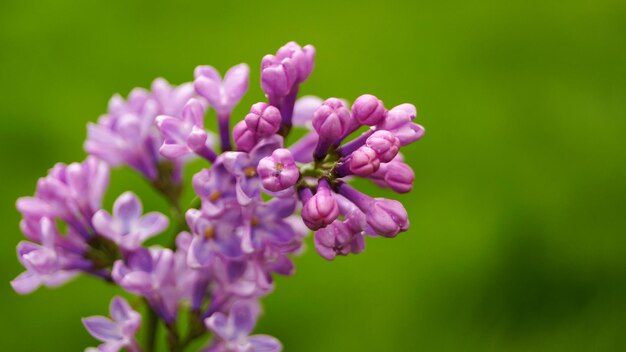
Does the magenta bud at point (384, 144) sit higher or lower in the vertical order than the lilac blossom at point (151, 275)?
higher

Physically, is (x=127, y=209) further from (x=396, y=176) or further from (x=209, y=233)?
(x=396, y=176)

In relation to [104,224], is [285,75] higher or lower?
higher

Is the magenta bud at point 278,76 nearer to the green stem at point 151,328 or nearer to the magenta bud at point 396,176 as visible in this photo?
the magenta bud at point 396,176

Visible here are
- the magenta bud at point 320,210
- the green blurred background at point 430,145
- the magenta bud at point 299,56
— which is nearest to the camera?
the magenta bud at point 320,210

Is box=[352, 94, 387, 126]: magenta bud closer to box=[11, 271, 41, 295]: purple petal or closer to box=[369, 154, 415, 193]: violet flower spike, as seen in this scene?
box=[369, 154, 415, 193]: violet flower spike

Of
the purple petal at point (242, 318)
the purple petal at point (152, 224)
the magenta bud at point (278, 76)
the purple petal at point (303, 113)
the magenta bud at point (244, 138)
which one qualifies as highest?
the magenta bud at point (278, 76)

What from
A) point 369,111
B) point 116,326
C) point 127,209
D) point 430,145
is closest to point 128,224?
point 127,209

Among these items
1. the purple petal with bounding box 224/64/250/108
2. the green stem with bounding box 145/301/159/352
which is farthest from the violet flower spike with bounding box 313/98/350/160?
the green stem with bounding box 145/301/159/352

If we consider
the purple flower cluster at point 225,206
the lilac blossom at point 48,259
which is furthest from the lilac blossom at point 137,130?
the lilac blossom at point 48,259
